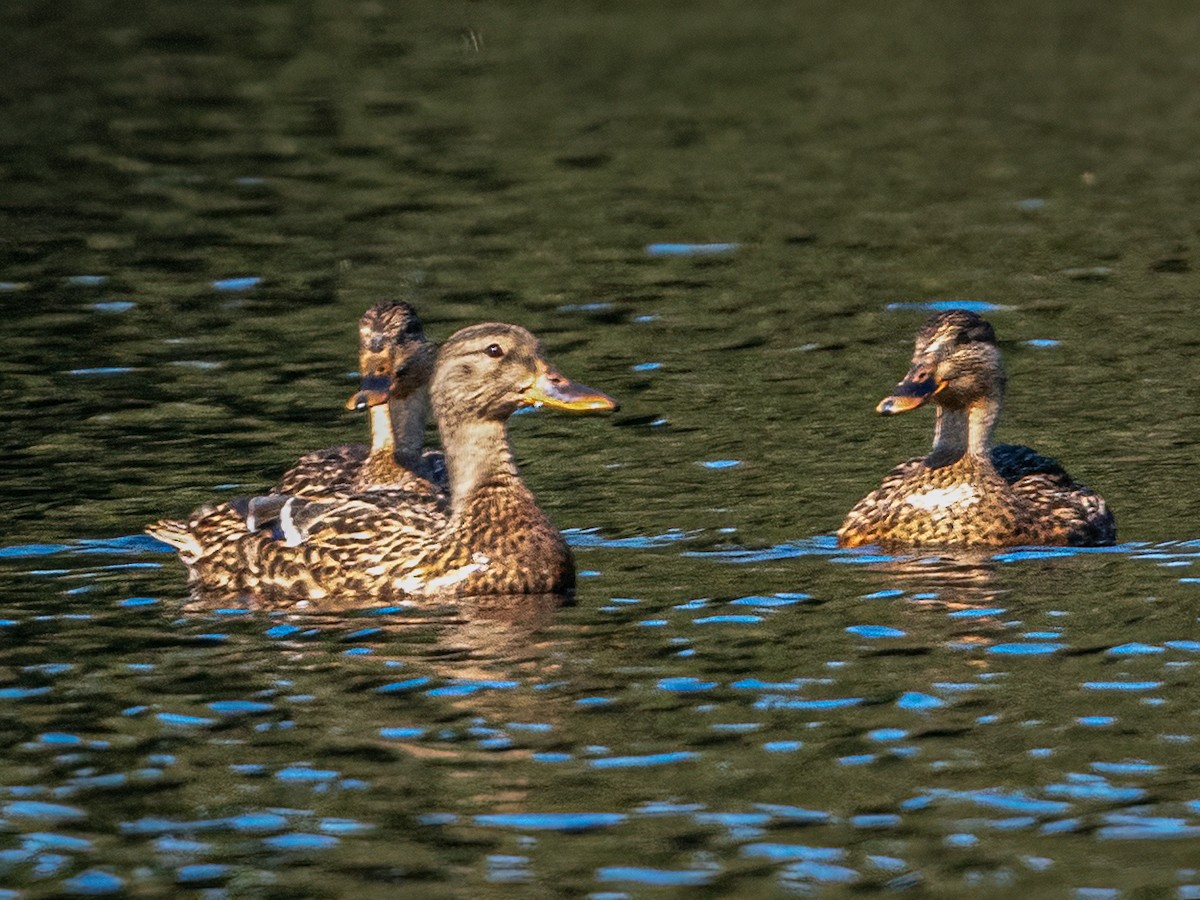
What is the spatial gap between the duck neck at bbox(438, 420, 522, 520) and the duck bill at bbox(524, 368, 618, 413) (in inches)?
11.0

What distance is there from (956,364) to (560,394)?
2751mm

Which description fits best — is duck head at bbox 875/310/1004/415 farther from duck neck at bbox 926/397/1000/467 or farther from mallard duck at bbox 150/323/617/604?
mallard duck at bbox 150/323/617/604

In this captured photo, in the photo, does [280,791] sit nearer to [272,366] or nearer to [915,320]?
[272,366]

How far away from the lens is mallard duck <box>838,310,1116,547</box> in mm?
14289

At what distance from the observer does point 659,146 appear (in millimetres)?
27484

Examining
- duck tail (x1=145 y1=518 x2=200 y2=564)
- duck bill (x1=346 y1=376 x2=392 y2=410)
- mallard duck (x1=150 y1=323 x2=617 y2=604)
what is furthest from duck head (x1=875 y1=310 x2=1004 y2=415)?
duck tail (x1=145 y1=518 x2=200 y2=564)

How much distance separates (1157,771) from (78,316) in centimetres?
1250

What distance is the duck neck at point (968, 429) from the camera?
15.0 m

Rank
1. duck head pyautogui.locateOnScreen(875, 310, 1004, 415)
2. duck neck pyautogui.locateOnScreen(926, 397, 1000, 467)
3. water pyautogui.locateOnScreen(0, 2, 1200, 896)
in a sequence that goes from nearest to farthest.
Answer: water pyautogui.locateOnScreen(0, 2, 1200, 896) → duck head pyautogui.locateOnScreen(875, 310, 1004, 415) → duck neck pyautogui.locateOnScreen(926, 397, 1000, 467)

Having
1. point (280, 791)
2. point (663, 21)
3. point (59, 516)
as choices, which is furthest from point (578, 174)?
point (280, 791)

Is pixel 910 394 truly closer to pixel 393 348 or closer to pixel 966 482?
pixel 966 482

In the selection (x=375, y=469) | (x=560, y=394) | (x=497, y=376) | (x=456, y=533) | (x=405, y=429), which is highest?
(x=497, y=376)

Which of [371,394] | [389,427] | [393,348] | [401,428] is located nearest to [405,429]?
[401,428]

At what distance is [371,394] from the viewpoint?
14.4 metres
